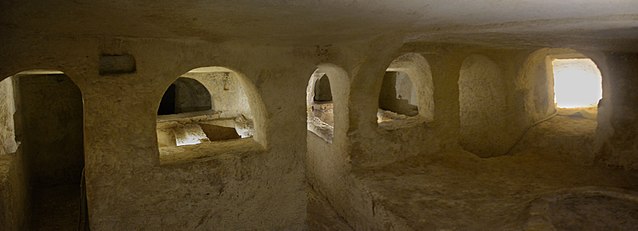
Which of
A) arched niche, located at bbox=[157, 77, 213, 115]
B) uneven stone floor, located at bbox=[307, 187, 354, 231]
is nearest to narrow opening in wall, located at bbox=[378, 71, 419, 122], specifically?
arched niche, located at bbox=[157, 77, 213, 115]

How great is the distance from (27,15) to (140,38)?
4.34 ft

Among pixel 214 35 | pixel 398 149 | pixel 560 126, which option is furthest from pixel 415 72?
pixel 214 35

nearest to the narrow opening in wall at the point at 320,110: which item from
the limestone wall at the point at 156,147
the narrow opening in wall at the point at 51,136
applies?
the limestone wall at the point at 156,147

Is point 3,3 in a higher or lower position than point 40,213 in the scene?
higher

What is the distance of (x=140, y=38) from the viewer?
13.9ft

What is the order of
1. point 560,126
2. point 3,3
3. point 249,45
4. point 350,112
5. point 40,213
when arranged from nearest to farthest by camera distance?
point 3,3 → point 249,45 → point 350,112 → point 40,213 → point 560,126

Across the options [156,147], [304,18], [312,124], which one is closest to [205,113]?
[312,124]

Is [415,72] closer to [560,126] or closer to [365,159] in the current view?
[365,159]

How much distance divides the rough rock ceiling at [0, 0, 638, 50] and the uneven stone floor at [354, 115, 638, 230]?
196 centimetres

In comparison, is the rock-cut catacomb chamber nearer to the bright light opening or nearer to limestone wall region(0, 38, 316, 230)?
limestone wall region(0, 38, 316, 230)

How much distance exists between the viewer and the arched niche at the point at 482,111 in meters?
8.47

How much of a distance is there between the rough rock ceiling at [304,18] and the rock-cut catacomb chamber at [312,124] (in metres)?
0.03

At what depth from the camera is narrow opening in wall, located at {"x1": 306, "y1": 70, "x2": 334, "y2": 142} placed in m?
8.04

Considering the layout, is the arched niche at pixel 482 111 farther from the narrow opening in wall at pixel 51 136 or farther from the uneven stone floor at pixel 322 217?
the narrow opening in wall at pixel 51 136
